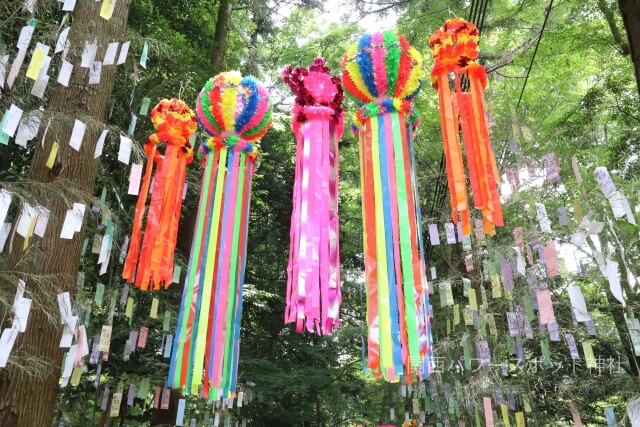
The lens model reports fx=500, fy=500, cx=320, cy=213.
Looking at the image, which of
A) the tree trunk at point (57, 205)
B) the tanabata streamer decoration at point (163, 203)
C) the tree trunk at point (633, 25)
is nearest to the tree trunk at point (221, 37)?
the tree trunk at point (57, 205)

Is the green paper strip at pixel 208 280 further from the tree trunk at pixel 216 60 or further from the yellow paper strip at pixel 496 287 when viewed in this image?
the yellow paper strip at pixel 496 287

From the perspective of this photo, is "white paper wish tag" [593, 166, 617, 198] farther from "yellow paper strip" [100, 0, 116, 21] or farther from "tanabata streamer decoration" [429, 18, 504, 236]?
"yellow paper strip" [100, 0, 116, 21]

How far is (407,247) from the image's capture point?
7.04 feet

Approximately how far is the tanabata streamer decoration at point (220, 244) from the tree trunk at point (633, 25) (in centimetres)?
178

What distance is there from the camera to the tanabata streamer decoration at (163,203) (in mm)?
2848

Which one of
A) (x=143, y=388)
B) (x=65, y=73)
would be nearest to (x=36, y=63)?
(x=65, y=73)

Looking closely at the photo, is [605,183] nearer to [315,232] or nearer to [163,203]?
[315,232]

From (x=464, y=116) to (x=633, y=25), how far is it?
756 millimetres

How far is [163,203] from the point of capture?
294 cm

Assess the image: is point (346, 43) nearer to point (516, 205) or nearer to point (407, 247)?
point (516, 205)

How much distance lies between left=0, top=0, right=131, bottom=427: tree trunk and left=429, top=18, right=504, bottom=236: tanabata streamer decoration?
75.7 inches

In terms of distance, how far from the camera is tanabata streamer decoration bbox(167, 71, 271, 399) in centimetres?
245

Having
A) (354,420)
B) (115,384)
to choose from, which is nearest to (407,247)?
(115,384)

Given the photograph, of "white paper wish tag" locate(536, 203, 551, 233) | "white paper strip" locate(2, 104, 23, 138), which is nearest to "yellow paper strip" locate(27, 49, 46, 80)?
"white paper strip" locate(2, 104, 23, 138)
